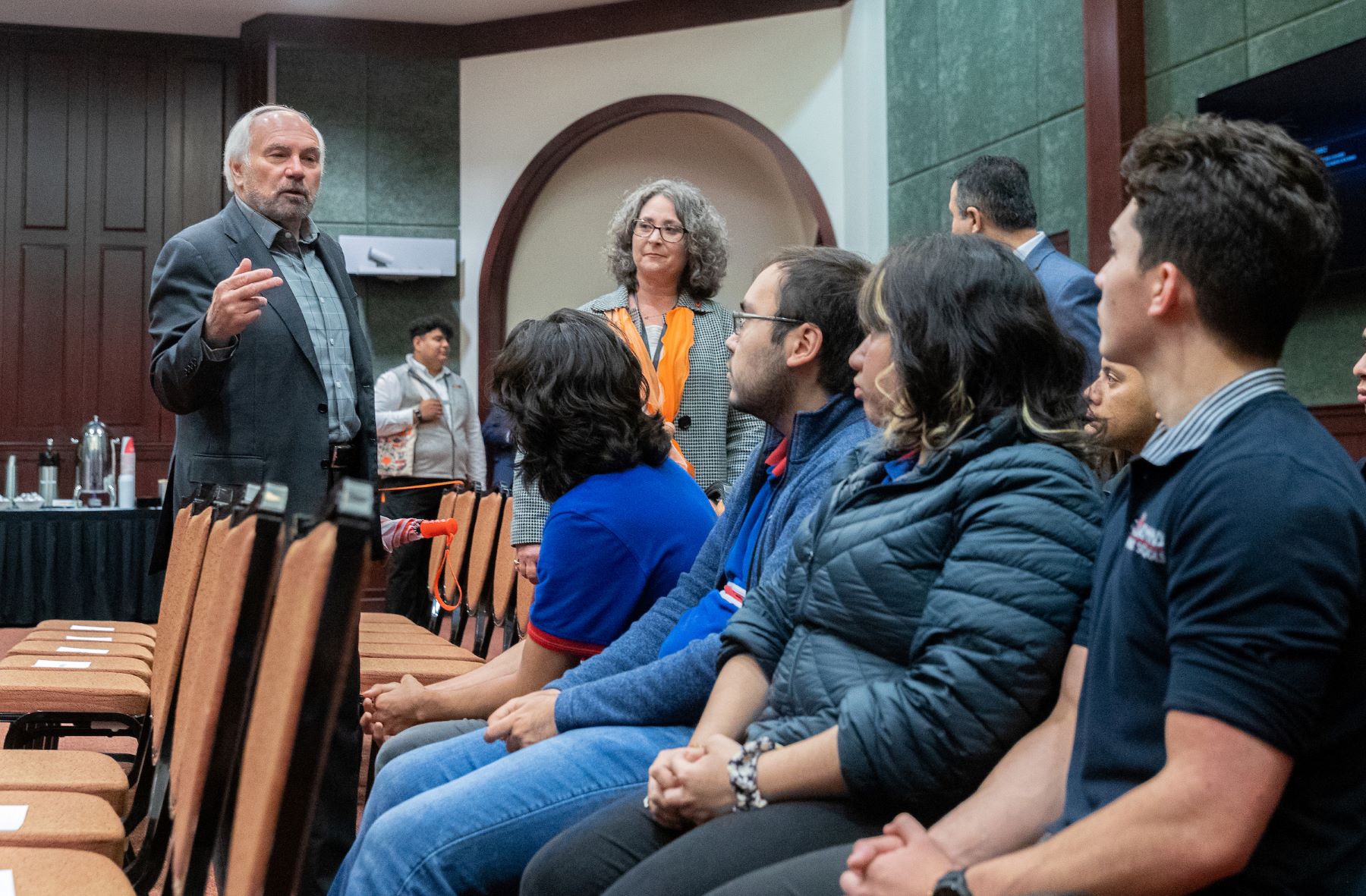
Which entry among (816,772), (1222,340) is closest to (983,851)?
(816,772)

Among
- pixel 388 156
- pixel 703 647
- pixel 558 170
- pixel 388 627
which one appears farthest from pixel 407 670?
pixel 558 170

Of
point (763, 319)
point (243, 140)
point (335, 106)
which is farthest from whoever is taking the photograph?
point (335, 106)

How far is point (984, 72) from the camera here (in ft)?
19.6

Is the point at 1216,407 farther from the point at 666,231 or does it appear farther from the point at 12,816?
the point at 666,231

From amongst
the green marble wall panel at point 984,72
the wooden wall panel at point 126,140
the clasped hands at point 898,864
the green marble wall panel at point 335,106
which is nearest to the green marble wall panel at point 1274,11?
the green marble wall panel at point 984,72

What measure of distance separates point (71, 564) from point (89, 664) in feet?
9.84

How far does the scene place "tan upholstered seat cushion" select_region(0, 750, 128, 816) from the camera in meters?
1.81

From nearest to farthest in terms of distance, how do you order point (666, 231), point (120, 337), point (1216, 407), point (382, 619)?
point (1216, 407) → point (666, 231) → point (382, 619) → point (120, 337)

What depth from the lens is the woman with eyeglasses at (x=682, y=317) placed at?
10.00 feet

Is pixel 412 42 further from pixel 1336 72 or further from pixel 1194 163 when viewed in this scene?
pixel 1194 163

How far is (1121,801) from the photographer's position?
909 millimetres

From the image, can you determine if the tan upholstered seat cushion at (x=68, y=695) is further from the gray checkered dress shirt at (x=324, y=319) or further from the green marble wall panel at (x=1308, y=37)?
the green marble wall panel at (x=1308, y=37)

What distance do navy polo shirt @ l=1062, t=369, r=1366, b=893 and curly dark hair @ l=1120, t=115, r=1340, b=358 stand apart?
2.0 inches

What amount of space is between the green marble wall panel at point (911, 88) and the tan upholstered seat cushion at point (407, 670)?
14.2 feet
